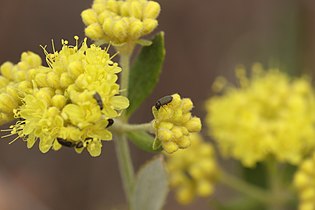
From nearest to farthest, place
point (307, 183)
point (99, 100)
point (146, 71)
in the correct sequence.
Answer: point (99, 100)
point (146, 71)
point (307, 183)

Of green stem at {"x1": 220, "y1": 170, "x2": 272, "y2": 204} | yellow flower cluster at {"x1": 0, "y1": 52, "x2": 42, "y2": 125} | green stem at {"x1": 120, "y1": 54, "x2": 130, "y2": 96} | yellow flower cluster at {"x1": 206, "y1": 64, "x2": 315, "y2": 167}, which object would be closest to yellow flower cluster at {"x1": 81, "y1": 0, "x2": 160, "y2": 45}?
green stem at {"x1": 120, "y1": 54, "x2": 130, "y2": 96}

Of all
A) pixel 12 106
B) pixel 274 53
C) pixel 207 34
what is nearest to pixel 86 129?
pixel 12 106

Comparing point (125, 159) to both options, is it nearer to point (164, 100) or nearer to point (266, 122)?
point (164, 100)

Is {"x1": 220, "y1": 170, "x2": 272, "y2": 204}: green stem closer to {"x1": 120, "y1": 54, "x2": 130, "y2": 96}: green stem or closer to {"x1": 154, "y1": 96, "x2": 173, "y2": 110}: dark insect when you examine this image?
{"x1": 120, "y1": 54, "x2": 130, "y2": 96}: green stem

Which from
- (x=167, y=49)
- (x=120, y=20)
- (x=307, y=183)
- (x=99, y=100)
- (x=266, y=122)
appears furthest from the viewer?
(x=167, y=49)

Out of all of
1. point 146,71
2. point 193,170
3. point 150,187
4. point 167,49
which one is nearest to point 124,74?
point 146,71

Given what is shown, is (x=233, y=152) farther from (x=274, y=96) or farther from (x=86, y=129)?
(x=86, y=129)

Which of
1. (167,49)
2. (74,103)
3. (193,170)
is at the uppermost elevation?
(167,49)

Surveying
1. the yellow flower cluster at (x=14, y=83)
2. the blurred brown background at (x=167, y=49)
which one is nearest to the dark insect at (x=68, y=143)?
the yellow flower cluster at (x=14, y=83)
